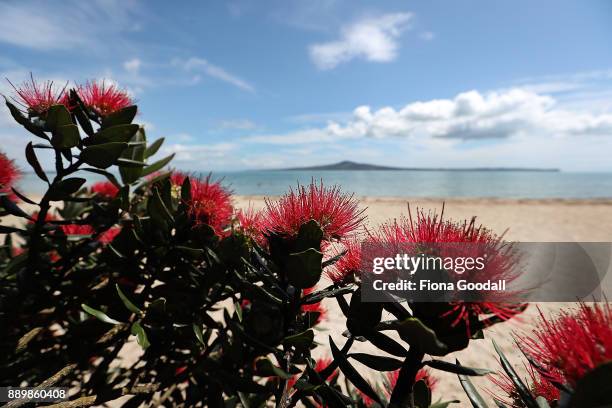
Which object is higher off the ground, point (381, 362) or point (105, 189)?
point (105, 189)

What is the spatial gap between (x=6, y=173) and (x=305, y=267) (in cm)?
108

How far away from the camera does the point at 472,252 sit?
0.51 metres

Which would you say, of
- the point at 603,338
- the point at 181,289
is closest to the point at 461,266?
the point at 603,338

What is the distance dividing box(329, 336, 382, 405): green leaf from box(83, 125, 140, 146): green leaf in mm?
643

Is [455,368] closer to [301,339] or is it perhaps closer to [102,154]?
[301,339]

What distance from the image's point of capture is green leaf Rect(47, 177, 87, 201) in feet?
2.72

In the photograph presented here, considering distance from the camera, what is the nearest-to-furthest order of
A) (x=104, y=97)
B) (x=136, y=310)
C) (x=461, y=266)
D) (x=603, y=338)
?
(x=603, y=338), (x=461, y=266), (x=136, y=310), (x=104, y=97)

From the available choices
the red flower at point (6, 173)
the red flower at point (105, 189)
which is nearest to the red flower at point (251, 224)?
the red flower at point (6, 173)

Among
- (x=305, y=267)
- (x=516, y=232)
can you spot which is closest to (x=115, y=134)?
(x=305, y=267)

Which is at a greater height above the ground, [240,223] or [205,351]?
[240,223]

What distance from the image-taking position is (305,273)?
21.5 inches

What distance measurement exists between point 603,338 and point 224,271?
0.66 m

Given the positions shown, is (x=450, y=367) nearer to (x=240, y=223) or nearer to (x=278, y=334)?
(x=278, y=334)

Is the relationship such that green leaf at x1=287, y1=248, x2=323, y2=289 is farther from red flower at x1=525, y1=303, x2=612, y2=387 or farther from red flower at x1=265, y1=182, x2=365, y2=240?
red flower at x1=525, y1=303, x2=612, y2=387
